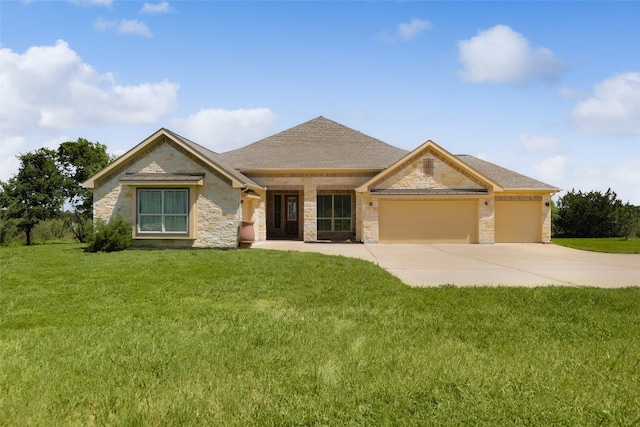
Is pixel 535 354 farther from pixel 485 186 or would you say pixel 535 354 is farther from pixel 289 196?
pixel 289 196

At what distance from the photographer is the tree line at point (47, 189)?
3023 centimetres

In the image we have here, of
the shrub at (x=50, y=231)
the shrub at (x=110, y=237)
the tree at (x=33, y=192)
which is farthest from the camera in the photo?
the shrub at (x=50, y=231)

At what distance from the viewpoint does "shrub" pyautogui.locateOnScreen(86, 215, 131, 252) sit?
1855cm

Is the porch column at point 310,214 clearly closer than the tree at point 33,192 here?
Yes

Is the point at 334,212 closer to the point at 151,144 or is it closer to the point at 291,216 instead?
the point at 291,216

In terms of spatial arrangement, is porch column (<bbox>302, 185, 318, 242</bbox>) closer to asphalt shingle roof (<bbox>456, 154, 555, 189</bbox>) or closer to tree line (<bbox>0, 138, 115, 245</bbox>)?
asphalt shingle roof (<bbox>456, 154, 555, 189</bbox>)

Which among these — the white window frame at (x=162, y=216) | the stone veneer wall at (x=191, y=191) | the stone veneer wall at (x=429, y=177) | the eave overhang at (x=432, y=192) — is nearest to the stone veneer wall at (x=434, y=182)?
the stone veneer wall at (x=429, y=177)

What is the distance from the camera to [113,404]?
402 cm

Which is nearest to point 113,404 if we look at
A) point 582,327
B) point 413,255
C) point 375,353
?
point 375,353

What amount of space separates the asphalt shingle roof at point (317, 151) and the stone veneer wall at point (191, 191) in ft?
14.7

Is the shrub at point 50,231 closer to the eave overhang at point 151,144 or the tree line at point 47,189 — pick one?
the tree line at point 47,189

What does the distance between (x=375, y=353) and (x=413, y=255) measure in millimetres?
12466

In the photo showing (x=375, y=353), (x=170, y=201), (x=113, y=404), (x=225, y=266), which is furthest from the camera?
(x=170, y=201)

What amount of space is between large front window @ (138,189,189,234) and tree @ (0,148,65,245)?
14.8 m
